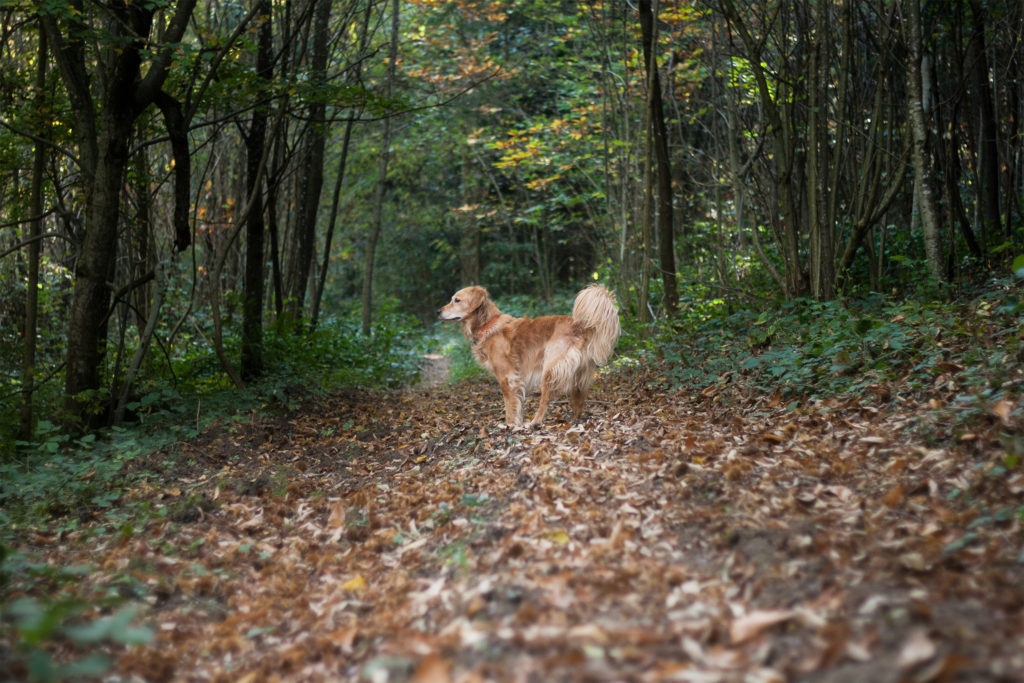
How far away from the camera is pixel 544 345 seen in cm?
751

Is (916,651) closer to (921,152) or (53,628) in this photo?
(53,628)

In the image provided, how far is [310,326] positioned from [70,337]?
5.75 meters

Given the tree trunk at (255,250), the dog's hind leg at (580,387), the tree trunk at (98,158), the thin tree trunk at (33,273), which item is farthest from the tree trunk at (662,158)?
the thin tree trunk at (33,273)

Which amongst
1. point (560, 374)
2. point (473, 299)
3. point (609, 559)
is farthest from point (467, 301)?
point (609, 559)

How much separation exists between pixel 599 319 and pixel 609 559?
12.6 ft

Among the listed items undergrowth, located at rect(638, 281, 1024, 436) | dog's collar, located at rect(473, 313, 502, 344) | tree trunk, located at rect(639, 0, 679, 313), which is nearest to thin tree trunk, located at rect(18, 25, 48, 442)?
dog's collar, located at rect(473, 313, 502, 344)

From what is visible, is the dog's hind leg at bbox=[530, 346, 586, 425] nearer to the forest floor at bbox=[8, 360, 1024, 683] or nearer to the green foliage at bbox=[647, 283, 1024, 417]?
the forest floor at bbox=[8, 360, 1024, 683]

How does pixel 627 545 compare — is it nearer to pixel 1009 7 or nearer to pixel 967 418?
pixel 967 418

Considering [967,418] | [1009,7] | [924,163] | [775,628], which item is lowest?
[775,628]

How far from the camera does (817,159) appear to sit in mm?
8773

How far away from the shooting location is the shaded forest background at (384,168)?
24.6 feet

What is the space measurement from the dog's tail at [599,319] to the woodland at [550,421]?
71 centimetres

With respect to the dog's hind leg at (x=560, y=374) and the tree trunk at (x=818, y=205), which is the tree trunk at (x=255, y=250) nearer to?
the dog's hind leg at (x=560, y=374)

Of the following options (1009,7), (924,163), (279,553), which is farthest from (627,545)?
(1009,7)
